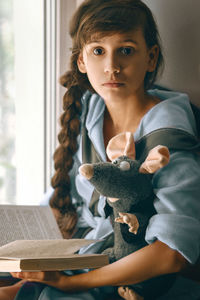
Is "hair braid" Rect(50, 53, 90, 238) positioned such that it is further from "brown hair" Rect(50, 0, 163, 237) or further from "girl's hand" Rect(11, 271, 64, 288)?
"girl's hand" Rect(11, 271, 64, 288)

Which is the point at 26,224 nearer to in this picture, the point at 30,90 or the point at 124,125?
the point at 124,125

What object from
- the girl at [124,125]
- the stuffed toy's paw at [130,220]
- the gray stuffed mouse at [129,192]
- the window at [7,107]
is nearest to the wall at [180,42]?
the girl at [124,125]

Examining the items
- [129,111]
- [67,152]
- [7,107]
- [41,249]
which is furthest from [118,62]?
[7,107]

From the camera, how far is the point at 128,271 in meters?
0.80

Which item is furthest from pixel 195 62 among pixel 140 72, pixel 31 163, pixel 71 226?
pixel 31 163

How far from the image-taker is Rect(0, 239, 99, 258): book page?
0.78 meters

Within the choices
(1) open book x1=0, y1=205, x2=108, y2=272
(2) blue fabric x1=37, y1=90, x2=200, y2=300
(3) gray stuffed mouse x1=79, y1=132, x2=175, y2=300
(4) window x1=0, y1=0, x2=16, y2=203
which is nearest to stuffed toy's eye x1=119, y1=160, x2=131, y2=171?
(3) gray stuffed mouse x1=79, y1=132, x2=175, y2=300

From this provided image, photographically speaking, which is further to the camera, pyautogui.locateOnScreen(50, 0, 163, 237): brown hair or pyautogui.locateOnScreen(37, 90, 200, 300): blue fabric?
pyautogui.locateOnScreen(50, 0, 163, 237): brown hair

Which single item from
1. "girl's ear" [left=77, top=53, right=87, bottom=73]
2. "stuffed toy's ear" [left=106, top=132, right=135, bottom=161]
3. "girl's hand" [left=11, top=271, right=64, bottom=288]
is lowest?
"girl's hand" [left=11, top=271, right=64, bottom=288]

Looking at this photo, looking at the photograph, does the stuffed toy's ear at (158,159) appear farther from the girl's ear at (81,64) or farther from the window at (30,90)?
the window at (30,90)

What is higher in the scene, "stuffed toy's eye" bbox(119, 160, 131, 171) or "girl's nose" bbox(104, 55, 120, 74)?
"girl's nose" bbox(104, 55, 120, 74)

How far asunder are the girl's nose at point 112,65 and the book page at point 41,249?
0.41 m

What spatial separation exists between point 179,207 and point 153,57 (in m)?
0.40

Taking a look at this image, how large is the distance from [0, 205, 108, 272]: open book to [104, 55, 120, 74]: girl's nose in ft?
1.34
